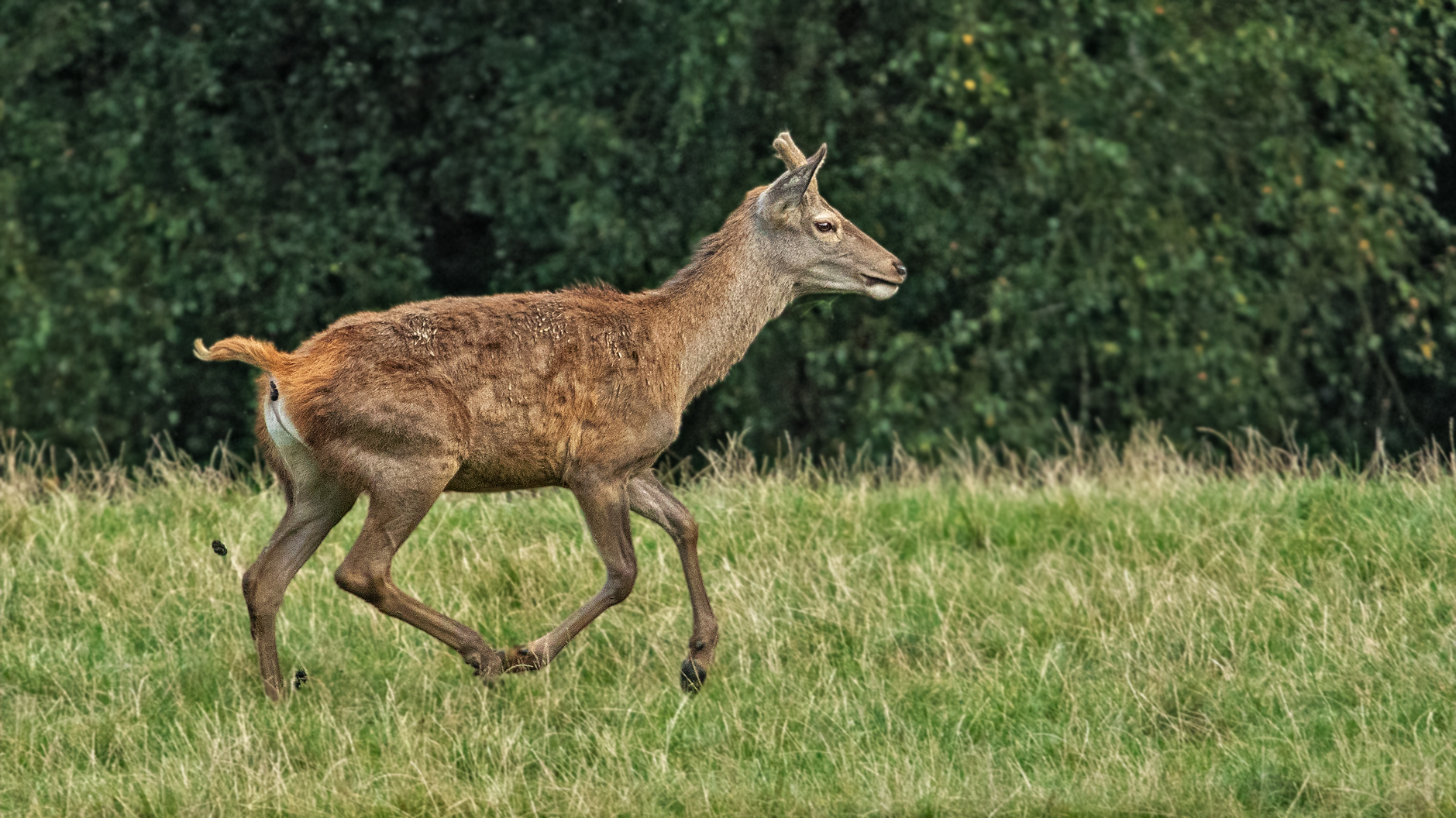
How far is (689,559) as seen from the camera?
20.5ft

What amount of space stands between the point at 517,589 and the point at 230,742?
182 centimetres

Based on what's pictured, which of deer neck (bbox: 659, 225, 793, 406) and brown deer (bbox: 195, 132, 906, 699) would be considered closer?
brown deer (bbox: 195, 132, 906, 699)

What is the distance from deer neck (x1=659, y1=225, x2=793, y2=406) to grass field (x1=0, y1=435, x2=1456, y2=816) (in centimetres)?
90

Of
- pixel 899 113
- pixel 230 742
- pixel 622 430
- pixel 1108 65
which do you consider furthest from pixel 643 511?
pixel 1108 65

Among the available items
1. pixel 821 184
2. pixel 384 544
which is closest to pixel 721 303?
pixel 384 544

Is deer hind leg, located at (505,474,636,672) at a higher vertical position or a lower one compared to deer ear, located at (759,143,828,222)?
lower

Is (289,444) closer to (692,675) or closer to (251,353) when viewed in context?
(251,353)

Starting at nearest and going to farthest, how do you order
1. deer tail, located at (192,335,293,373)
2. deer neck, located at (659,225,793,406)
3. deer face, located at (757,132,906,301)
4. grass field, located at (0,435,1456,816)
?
grass field, located at (0,435,1456,816), deer tail, located at (192,335,293,373), deer neck, located at (659,225,793,406), deer face, located at (757,132,906,301)

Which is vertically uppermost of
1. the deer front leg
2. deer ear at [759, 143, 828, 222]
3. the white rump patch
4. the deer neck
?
deer ear at [759, 143, 828, 222]

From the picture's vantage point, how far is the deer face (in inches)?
259

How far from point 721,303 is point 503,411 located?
1.08 metres

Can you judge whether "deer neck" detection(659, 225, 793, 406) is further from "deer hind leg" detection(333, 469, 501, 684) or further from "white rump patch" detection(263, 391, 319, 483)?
"white rump patch" detection(263, 391, 319, 483)

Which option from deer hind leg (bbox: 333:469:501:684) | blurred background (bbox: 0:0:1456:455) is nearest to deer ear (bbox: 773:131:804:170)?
deer hind leg (bbox: 333:469:501:684)

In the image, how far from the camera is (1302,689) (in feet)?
18.4
